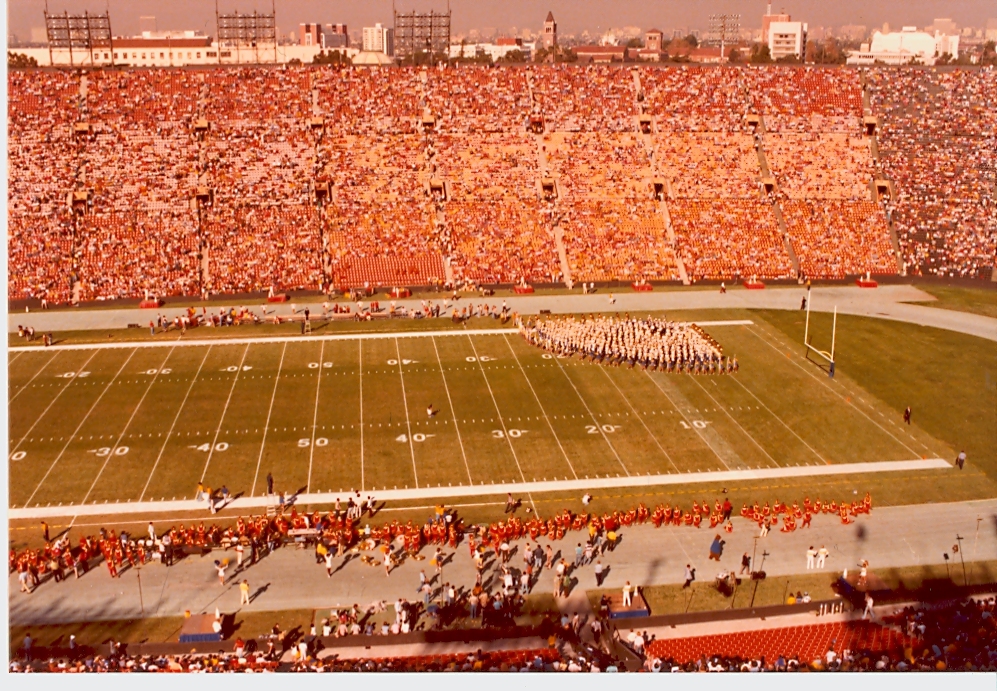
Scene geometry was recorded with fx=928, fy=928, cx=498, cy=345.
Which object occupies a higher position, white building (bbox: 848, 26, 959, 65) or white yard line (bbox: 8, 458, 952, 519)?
white building (bbox: 848, 26, 959, 65)

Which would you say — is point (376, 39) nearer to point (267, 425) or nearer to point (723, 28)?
point (723, 28)

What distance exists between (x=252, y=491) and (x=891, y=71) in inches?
2106

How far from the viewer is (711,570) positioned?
21.0 meters

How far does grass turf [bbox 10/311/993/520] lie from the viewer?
25.7m

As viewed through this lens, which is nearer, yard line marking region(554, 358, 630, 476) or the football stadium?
the football stadium

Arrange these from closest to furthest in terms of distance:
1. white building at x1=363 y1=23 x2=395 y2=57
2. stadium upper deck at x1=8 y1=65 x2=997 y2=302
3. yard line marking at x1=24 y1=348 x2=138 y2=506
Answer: yard line marking at x1=24 y1=348 x2=138 y2=506 < stadium upper deck at x1=8 y1=65 x2=997 y2=302 < white building at x1=363 y1=23 x2=395 y2=57

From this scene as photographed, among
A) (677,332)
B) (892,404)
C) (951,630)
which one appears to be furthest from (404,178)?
(951,630)

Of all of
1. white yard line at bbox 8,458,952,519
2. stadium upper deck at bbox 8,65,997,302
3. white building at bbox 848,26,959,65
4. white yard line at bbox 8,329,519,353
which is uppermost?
white building at bbox 848,26,959,65

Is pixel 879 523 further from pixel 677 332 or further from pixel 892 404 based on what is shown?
pixel 677 332

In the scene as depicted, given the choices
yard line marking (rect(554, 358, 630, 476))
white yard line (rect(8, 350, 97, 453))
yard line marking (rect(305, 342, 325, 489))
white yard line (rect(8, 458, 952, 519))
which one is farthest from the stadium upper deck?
white yard line (rect(8, 458, 952, 519))

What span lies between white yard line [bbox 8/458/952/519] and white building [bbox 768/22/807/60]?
148849 millimetres

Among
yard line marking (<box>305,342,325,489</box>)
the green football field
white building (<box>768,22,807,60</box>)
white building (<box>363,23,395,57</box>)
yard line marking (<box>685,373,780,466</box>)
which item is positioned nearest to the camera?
yard line marking (<box>305,342,325,489</box>)

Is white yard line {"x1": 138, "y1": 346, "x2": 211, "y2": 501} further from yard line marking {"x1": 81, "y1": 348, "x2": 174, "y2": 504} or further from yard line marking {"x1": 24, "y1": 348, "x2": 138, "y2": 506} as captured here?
yard line marking {"x1": 24, "y1": 348, "x2": 138, "y2": 506}

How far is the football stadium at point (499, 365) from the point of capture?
1931cm
